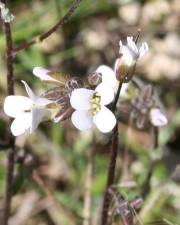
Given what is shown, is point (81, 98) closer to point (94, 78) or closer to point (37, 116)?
point (94, 78)

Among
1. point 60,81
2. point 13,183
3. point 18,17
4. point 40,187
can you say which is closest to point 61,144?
point 40,187

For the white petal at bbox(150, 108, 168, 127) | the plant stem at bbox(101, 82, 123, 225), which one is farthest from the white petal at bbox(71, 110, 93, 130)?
the white petal at bbox(150, 108, 168, 127)

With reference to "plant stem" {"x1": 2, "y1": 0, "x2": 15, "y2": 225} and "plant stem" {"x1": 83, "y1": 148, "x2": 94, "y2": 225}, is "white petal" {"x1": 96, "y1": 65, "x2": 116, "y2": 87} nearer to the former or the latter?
"plant stem" {"x1": 2, "y1": 0, "x2": 15, "y2": 225}

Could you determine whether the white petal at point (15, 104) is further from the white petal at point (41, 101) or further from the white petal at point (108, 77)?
the white petal at point (108, 77)

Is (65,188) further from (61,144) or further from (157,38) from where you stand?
(157,38)

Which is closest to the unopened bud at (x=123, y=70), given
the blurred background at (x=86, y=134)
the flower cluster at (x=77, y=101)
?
the flower cluster at (x=77, y=101)

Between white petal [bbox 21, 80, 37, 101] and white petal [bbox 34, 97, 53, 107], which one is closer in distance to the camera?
white petal [bbox 21, 80, 37, 101]

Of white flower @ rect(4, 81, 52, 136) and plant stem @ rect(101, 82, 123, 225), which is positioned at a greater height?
white flower @ rect(4, 81, 52, 136)

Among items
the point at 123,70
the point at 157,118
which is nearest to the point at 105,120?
the point at 123,70
